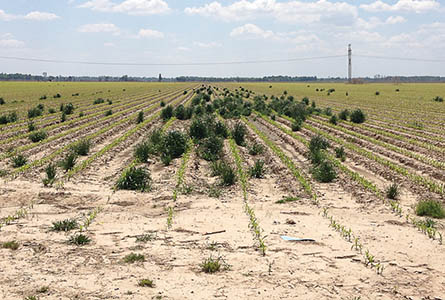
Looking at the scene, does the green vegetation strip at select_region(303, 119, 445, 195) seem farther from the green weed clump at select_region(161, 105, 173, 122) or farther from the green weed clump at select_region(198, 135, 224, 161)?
the green weed clump at select_region(161, 105, 173, 122)

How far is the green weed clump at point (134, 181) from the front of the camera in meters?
10.4

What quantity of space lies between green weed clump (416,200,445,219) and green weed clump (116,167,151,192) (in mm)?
6340

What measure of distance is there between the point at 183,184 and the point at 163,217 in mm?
2438

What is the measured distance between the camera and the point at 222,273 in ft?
19.1

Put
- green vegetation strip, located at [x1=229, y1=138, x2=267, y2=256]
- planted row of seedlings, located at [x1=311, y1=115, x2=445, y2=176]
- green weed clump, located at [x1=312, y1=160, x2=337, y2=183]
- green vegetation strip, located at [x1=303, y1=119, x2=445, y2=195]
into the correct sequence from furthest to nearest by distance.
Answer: planted row of seedlings, located at [x1=311, y1=115, x2=445, y2=176], green weed clump, located at [x1=312, y1=160, x2=337, y2=183], green vegetation strip, located at [x1=303, y1=119, x2=445, y2=195], green vegetation strip, located at [x1=229, y1=138, x2=267, y2=256]

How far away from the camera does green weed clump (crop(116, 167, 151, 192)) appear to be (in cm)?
1042

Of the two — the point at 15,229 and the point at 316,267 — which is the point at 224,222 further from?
the point at 15,229

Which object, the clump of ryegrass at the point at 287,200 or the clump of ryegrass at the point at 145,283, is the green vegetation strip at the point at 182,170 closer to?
the clump of ryegrass at the point at 287,200

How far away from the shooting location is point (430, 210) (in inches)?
328

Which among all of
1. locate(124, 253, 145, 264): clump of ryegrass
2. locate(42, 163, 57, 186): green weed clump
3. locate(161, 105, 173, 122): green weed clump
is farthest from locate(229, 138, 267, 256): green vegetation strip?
locate(161, 105, 173, 122): green weed clump

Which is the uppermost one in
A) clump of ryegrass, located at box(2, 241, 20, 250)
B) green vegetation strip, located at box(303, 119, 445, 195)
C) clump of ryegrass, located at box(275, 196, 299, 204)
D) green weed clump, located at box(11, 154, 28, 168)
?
green weed clump, located at box(11, 154, 28, 168)

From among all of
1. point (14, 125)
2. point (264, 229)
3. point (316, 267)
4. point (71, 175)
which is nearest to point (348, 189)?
point (264, 229)

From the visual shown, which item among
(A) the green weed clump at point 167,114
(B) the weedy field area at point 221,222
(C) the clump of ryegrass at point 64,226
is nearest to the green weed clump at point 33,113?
(A) the green weed clump at point 167,114

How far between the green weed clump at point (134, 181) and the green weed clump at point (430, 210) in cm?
634
